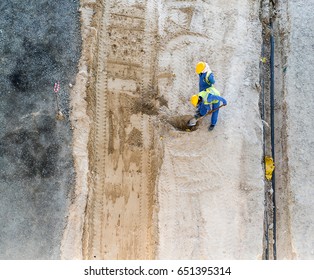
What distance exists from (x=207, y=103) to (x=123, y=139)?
175 cm

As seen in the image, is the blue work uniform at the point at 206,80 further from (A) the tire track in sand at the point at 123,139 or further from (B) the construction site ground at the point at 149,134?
(A) the tire track in sand at the point at 123,139

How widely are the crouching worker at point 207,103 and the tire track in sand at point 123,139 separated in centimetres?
97

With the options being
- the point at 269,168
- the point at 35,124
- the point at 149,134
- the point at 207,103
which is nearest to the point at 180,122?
the point at 149,134

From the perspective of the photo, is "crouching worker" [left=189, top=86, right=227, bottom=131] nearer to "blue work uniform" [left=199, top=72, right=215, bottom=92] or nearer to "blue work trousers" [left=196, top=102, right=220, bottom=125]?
"blue work trousers" [left=196, top=102, right=220, bottom=125]

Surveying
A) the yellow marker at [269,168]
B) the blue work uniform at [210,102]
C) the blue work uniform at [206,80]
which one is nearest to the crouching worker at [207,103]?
the blue work uniform at [210,102]

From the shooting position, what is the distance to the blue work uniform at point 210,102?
7.20 m

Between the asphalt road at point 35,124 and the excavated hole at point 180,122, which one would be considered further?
the excavated hole at point 180,122

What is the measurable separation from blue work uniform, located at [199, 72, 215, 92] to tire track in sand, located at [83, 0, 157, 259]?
1276mm

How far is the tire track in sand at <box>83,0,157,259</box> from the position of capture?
7.63 meters

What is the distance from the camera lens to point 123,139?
8.09 metres

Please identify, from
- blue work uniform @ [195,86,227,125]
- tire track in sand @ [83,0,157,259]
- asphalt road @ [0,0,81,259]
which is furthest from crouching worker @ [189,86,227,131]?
asphalt road @ [0,0,81,259]

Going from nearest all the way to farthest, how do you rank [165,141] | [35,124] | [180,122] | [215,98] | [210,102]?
[215,98] → [210,102] → [35,124] → [165,141] → [180,122]

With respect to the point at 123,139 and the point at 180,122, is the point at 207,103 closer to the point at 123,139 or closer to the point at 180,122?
the point at 180,122
